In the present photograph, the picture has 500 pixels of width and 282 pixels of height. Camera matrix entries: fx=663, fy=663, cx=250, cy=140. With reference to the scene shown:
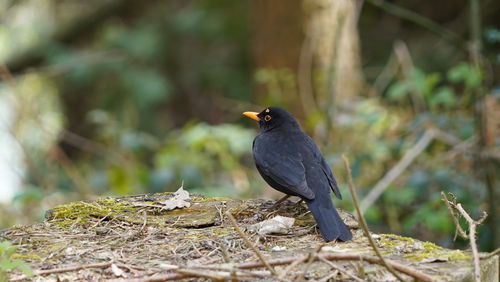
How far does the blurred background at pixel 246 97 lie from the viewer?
6133 millimetres

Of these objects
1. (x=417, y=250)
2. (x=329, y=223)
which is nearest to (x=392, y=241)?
(x=417, y=250)

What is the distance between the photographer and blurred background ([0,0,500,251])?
6133mm

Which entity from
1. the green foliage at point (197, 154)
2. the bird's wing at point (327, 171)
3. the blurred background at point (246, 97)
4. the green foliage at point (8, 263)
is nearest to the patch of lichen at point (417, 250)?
the bird's wing at point (327, 171)

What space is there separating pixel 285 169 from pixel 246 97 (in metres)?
6.06

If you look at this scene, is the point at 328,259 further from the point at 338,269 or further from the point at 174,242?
the point at 174,242

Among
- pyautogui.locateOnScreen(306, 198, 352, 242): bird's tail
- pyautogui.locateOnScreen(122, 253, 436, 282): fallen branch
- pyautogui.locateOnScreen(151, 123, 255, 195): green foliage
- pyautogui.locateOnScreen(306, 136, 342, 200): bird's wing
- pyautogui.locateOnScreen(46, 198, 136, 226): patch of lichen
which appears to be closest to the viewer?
pyautogui.locateOnScreen(122, 253, 436, 282): fallen branch

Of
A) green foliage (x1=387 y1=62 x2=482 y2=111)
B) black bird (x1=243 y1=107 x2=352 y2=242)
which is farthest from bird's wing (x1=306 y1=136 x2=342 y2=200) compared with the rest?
green foliage (x1=387 y1=62 x2=482 y2=111)

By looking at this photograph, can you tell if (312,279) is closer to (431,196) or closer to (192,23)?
(431,196)

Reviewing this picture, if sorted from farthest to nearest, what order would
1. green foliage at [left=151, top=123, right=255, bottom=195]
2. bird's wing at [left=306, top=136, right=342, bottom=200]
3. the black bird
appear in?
green foliage at [left=151, top=123, right=255, bottom=195] → bird's wing at [left=306, top=136, right=342, bottom=200] → the black bird

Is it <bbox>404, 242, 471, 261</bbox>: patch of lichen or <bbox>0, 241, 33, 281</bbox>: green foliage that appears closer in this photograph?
<bbox>0, 241, 33, 281</bbox>: green foliage

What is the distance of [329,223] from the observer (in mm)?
3244

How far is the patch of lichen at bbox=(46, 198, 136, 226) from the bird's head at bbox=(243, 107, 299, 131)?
4.78 feet

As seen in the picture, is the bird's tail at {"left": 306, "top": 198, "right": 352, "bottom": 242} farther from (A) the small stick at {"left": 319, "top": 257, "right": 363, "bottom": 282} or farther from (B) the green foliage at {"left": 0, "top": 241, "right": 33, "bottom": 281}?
(B) the green foliage at {"left": 0, "top": 241, "right": 33, "bottom": 281}

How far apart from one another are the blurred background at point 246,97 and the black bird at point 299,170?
1.47 meters
